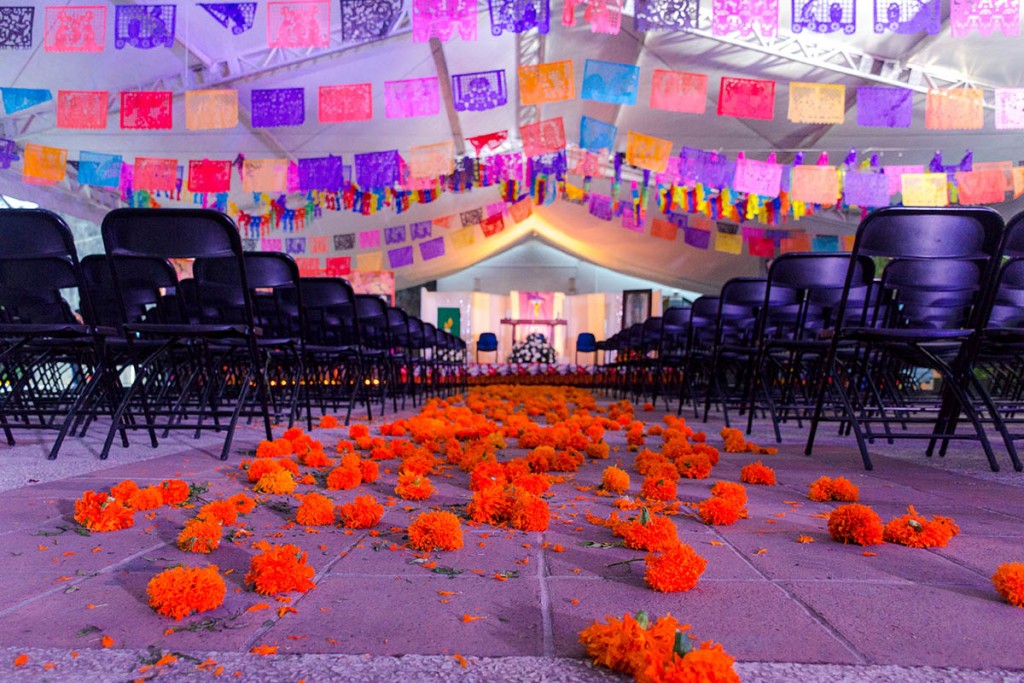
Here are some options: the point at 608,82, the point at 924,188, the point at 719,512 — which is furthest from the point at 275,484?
the point at 924,188

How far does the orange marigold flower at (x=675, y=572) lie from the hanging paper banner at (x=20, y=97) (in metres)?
7.25

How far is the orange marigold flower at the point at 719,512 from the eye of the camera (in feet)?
4.07

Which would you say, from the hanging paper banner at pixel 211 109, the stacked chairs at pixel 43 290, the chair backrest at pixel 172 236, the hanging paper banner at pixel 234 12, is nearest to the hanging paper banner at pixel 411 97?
the hanging paper banner at pixel 234 12

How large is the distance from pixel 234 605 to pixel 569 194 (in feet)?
38.2

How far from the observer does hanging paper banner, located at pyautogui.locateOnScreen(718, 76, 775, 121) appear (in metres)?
5.95

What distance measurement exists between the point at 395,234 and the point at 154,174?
5612mm

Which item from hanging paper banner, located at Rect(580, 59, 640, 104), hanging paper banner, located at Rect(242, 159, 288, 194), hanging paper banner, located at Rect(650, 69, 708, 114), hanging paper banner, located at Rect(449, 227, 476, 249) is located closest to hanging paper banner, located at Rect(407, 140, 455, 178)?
hanging paper banner, located at Rect(242, 159, 288, 194)

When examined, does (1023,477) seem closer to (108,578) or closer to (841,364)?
(841,364)

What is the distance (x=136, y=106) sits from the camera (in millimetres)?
6055

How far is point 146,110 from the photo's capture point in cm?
605

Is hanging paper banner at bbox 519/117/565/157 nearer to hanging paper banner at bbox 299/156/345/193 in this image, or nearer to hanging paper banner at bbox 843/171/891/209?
hanging paper banner at bbox 299/156/345/193

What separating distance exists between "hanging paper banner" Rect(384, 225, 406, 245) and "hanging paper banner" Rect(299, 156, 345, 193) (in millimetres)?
4719

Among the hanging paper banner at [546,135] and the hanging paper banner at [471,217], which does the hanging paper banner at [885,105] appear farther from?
the hanging paper banner at [471,217]

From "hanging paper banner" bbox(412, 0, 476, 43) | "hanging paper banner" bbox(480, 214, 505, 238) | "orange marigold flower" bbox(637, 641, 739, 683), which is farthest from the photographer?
"hanging paper banner" bbox(480, 214, 505, 238)
